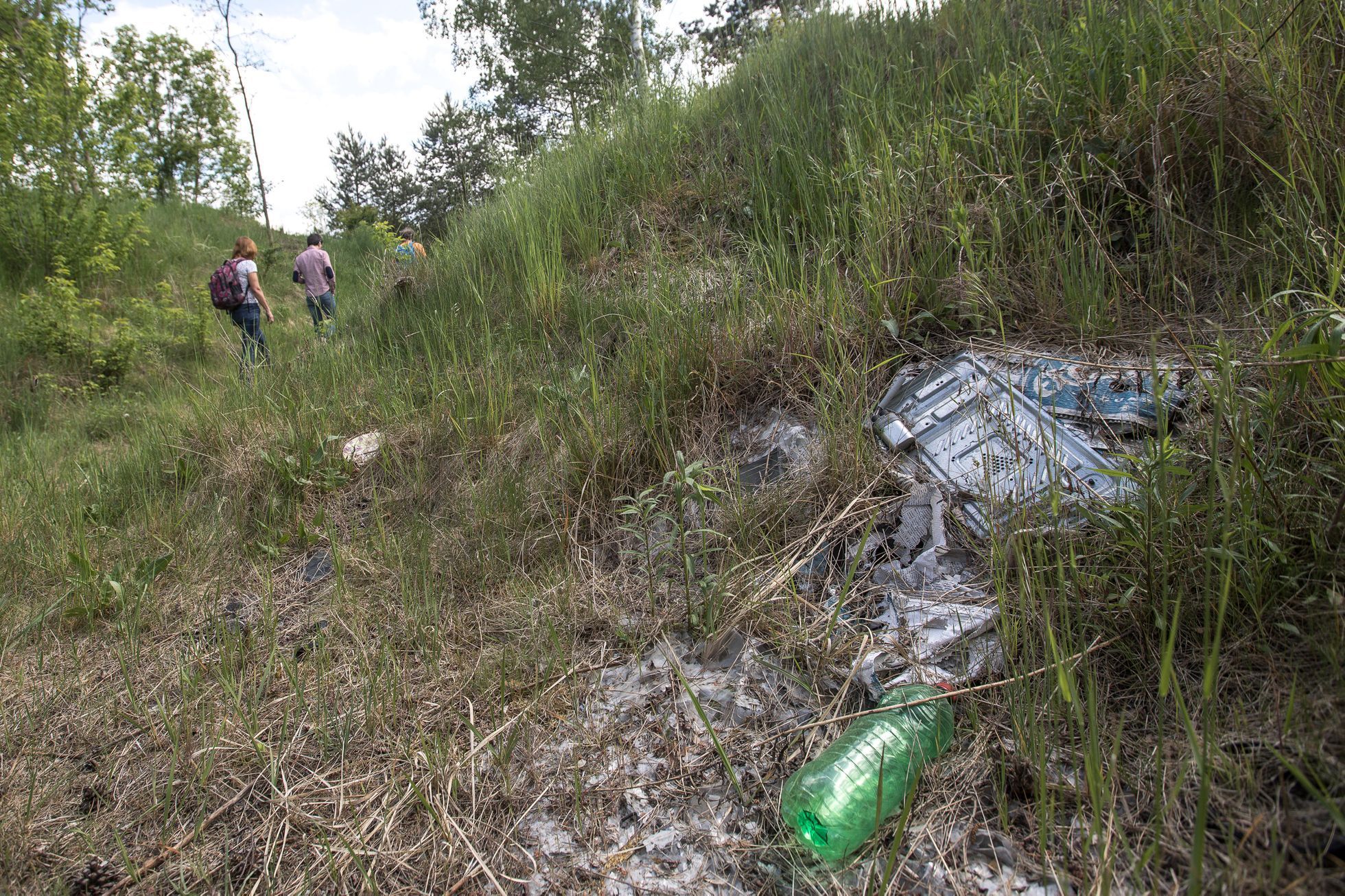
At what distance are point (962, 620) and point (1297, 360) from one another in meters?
0.86

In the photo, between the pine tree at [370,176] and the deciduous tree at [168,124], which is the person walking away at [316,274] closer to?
the deciduous tree at [168,124]

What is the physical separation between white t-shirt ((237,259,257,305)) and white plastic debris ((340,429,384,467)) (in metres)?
4.33

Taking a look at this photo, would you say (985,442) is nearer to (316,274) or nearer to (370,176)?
(316,274)

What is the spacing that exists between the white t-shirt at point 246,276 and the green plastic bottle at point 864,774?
711 cm

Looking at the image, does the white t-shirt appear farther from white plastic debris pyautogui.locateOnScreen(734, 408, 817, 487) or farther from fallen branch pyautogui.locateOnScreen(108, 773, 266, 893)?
fallen branch pyautogui.locateOnScreen(108, 773, 266, 893)

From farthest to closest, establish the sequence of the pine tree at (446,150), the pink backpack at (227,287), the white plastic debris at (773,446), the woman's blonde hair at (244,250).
Answer: 1. the pine tree at (446,150)
2. the woman's blonde hair at (244,250)
3. the pink backpack at (227,287)
4. the white plastic debris at (773,446)

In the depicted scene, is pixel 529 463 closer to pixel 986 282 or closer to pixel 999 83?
pixel 986 282

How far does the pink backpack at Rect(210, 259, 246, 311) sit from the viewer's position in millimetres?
6414

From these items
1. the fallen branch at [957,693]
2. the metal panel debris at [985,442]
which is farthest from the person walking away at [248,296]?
the fallen branch at [957,693]

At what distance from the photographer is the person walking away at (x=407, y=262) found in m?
4.80

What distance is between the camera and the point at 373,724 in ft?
5.81

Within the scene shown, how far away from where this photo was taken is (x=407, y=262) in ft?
17.3

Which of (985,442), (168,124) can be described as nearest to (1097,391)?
(985,442)

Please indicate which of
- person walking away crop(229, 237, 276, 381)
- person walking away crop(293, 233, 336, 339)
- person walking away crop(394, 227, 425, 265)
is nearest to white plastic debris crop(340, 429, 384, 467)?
person walking away crop(394, 227, 425, 265)
